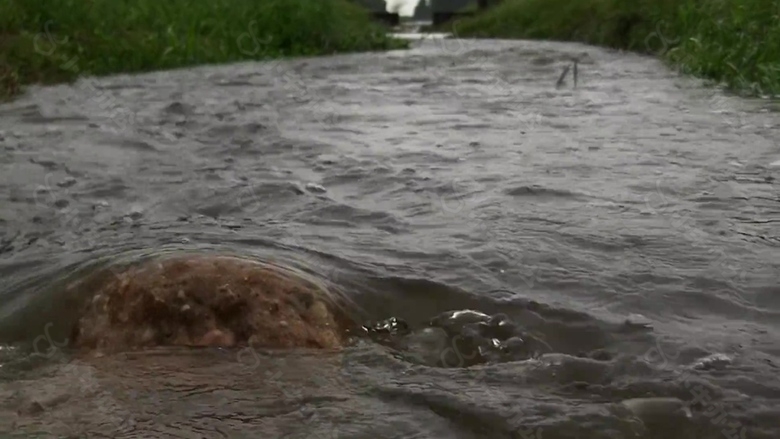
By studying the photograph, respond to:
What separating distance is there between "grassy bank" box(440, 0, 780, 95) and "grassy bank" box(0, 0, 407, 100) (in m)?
5.25

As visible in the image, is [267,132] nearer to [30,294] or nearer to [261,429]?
[30,294]

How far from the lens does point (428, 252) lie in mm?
3611

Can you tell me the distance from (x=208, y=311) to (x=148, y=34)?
1025cm

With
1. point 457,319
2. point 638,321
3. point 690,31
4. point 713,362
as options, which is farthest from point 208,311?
point 690,31

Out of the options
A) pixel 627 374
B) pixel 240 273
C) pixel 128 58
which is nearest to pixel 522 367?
pixel 627 374

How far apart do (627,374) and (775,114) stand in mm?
4838

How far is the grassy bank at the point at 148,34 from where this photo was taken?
33.8ft

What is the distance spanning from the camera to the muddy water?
2311 millimetres

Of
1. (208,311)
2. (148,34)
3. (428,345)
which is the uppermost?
(148,34)

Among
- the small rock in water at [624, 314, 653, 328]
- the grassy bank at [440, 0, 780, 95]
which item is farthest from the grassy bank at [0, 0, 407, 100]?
the small rock in water at [624, 314, 653, 328]

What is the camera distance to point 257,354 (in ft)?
8.71

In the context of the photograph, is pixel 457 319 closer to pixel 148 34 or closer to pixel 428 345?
pixel 428 345

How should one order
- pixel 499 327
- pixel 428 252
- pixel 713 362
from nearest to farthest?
1. pixel 713 362
2. pixel 499 327
3. pixel 428 252

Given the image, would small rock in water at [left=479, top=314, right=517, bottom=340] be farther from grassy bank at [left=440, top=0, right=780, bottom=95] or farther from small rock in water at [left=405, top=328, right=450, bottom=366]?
grassy bank at [left=440, top=0, right=780, bottom=95]
